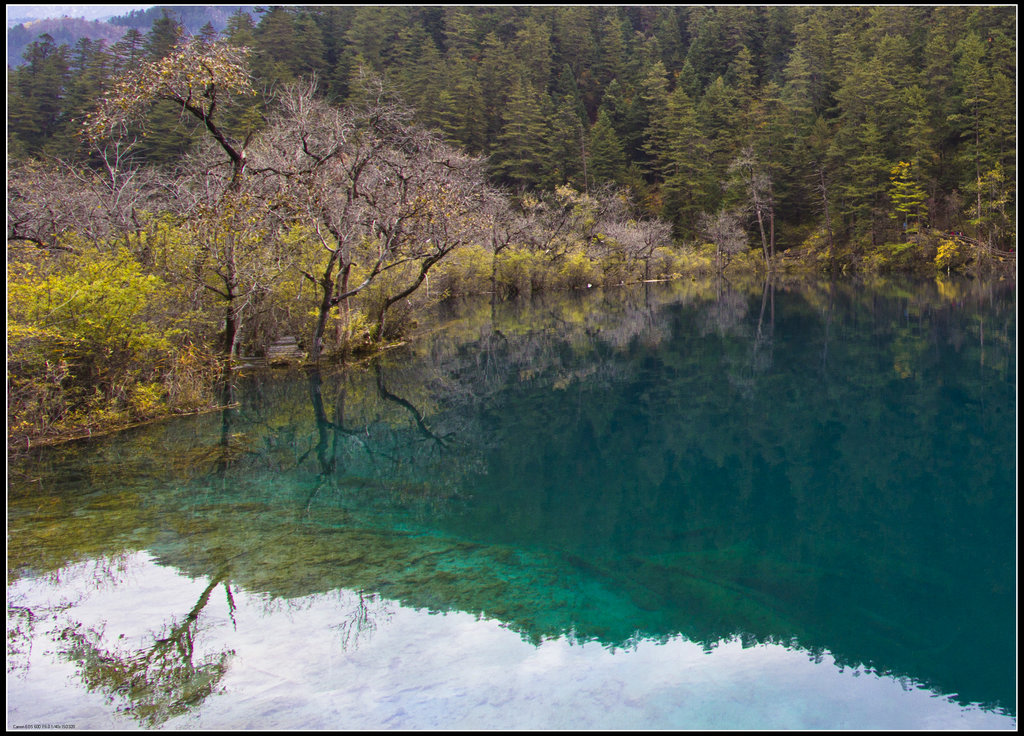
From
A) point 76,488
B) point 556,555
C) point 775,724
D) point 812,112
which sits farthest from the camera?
point 812,112

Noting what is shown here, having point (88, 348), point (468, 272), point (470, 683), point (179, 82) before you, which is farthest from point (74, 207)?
point (468, 272)

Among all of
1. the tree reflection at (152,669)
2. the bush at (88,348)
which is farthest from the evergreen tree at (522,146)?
the tree reflection at (152,669)

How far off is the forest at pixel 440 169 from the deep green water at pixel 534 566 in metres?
4.05

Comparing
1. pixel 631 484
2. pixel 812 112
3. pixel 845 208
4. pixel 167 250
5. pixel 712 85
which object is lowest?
pixel 631 484

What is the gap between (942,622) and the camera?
5.43 metres

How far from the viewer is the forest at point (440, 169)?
538 inches

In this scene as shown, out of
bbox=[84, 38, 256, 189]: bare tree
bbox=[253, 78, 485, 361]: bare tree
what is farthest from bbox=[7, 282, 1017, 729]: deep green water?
bbox=[84, 38, 256, 189]: bare tree

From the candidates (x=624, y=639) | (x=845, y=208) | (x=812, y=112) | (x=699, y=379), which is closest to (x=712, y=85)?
(x=812, y=112)

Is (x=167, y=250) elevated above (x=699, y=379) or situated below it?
above

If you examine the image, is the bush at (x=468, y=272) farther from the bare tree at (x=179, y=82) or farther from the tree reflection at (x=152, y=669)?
the tree reflection at (x=152, y=669)

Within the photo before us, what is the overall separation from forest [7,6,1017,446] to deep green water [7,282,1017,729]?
4.05 meters

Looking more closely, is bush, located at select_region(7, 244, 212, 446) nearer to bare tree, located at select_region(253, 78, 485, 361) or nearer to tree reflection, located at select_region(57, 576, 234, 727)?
bare tree, located at select_region(253, 78, 485, 361)

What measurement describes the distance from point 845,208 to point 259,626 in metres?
63.4

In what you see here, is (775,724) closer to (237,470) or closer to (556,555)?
(556,555)
